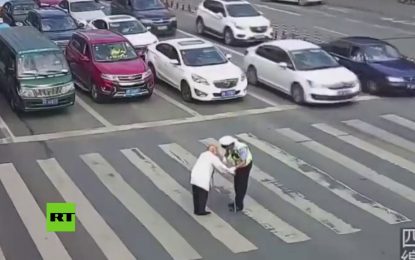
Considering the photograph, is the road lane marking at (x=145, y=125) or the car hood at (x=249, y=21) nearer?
the road lane marking at (x=145, y=125)

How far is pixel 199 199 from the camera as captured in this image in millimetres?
12680

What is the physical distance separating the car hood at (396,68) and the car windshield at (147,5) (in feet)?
43.2

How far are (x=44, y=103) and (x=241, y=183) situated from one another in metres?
8.36

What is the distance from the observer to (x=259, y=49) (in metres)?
23.1

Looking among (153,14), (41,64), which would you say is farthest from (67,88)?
(153,14)

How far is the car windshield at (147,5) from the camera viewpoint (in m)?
32.6

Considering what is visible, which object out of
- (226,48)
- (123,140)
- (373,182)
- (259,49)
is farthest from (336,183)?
(226,48)

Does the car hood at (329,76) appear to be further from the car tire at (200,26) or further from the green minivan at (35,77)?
the car tire at (200,26)

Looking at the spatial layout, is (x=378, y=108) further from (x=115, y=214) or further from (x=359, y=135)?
(x=115, y=214)

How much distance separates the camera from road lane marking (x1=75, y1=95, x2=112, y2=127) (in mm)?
19150

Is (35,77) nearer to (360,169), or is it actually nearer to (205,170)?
(205,170)

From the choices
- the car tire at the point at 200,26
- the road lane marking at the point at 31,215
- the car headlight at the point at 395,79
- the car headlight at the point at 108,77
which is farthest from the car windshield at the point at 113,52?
the car tire at the point at 200,26

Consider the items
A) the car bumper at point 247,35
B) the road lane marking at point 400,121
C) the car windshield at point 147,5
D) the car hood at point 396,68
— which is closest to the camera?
the road lane marking at point 400,121

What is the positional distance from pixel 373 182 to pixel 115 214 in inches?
203
